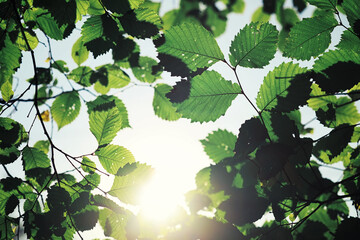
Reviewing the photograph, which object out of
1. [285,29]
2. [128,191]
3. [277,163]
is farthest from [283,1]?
[128,191]

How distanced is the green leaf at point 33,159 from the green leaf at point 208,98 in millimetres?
851

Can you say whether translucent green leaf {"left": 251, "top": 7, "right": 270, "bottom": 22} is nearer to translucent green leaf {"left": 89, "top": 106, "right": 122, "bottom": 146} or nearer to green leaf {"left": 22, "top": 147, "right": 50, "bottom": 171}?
translucent green leaf {"left": 89, "top": 106, "right": 122, "bottom": 146}

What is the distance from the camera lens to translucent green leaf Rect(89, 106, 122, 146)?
3.36ft

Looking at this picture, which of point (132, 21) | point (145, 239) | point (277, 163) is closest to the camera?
point (277, 163)

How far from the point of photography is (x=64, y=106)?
1.66 metres

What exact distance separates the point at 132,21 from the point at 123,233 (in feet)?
2.84

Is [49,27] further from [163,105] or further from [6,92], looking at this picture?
[163,105]

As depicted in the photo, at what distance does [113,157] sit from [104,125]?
152 millimetres

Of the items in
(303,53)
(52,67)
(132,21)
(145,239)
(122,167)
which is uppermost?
(52,67)

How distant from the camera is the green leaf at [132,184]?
3.05 feet

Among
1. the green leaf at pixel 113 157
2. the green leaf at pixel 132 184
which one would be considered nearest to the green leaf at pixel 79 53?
the green leaf at pixel 113 157

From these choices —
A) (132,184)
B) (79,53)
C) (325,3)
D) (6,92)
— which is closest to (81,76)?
(79,53)

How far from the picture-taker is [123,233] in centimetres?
97

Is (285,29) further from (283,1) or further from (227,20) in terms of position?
(227,20)
